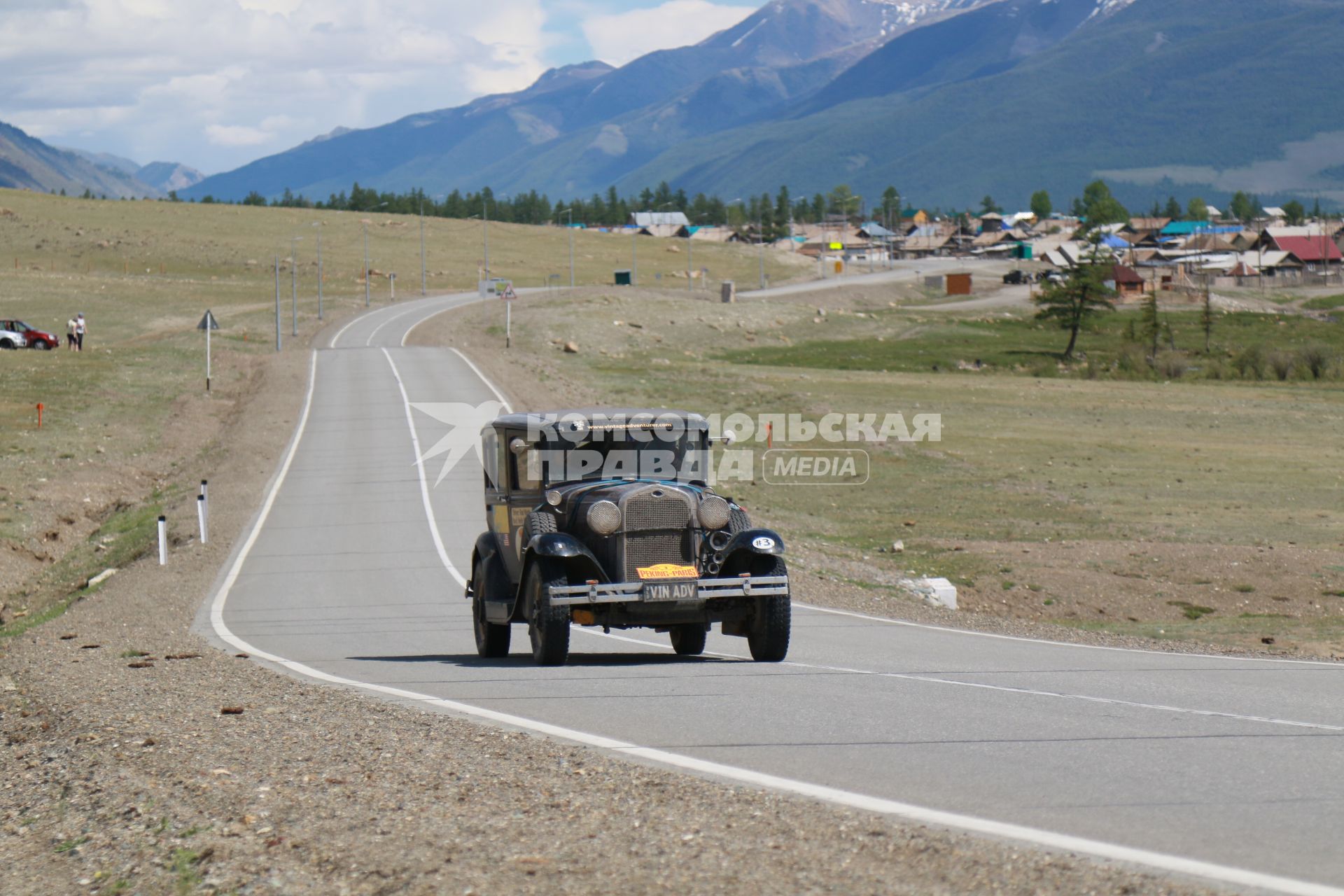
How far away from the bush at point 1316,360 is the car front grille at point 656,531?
7621 cm

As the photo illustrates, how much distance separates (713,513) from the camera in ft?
44.8

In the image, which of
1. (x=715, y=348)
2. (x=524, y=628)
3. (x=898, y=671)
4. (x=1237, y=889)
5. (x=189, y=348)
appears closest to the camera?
(x=1237, y=889)

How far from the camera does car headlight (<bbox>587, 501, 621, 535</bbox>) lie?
13352 millimetres

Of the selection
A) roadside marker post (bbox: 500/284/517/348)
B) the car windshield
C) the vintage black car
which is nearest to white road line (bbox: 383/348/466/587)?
the vintage black car

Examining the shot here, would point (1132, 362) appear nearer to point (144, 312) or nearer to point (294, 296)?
point (294, 296)

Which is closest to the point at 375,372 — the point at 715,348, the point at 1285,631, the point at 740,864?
the point at 715,348

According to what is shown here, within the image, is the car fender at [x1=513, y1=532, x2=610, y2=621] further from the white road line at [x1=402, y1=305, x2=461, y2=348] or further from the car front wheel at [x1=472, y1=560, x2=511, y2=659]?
the white road line at [x1=402, y1=305, x2=461, y2=348]

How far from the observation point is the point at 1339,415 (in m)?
60.5

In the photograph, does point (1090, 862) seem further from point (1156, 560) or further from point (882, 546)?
point (882, 546)

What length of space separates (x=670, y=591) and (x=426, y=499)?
73.7ft

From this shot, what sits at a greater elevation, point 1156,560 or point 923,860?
point 923,860

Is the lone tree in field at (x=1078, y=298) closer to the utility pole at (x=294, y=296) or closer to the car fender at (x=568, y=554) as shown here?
the utility pole at (x=294, y=296)

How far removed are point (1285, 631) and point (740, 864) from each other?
16.5 meters

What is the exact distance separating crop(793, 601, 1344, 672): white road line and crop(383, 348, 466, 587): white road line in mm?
6499
